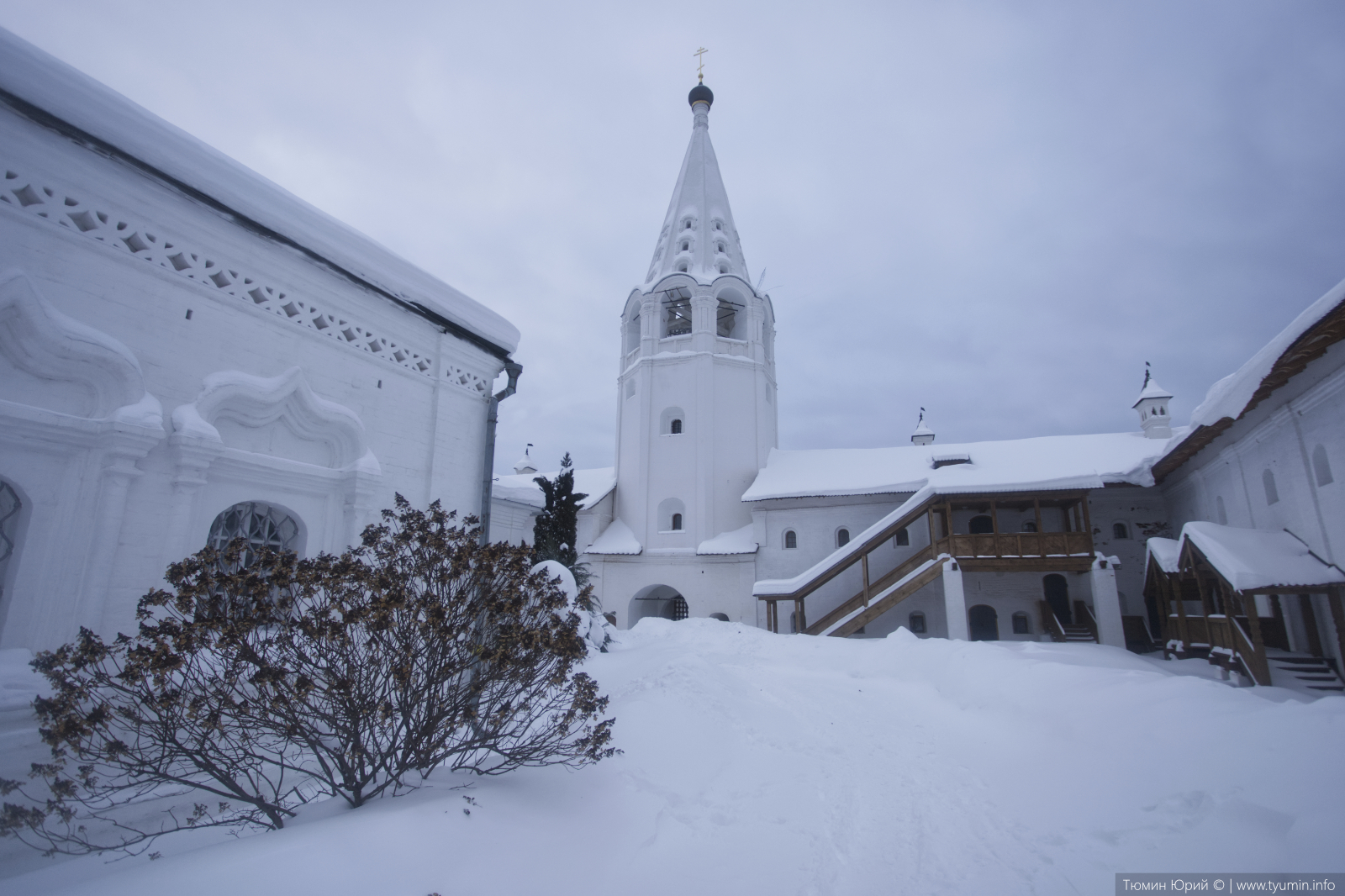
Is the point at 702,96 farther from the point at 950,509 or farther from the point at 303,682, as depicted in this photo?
the point at 303,682

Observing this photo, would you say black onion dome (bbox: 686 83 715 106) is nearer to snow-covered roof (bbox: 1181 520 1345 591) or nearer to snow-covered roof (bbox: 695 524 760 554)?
snow-covered roof (bbox: 695 524 760 554)

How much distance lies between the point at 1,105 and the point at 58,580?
3.37m

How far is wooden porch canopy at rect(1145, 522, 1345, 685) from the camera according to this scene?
31.9 ft

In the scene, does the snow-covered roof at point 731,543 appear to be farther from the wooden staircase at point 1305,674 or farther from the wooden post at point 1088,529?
the wooden staircase at point 1305,674

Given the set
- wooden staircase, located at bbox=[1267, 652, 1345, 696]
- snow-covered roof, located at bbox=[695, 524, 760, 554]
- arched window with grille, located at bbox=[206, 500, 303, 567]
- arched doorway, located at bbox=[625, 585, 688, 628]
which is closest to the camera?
arched window with grille, located at bbox=[206, 500, 303, 567]

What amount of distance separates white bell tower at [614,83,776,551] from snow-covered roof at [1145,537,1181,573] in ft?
36.4

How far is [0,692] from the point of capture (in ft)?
13.3

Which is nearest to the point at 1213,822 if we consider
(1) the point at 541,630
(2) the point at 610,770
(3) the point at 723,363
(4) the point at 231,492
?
(2) the point at 610,770

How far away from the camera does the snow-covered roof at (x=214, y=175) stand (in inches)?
173

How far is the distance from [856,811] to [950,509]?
13.0 metres

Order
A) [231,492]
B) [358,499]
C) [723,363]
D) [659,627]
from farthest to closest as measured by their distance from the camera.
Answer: [723,363], [659,627], [358,499], [231,492]

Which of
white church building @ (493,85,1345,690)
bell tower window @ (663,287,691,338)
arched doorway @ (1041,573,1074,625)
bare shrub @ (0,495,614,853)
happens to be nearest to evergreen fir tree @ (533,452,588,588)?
white church building @ (493,85,1345,690)

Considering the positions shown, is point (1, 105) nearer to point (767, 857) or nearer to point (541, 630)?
point (541, 630)

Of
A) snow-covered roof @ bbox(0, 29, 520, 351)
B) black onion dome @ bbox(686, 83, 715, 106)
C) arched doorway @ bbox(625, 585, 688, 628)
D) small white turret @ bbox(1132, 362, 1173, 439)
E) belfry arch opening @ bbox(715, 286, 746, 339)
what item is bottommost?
arched doorway @ bbox(625, 585, 688, 628)
